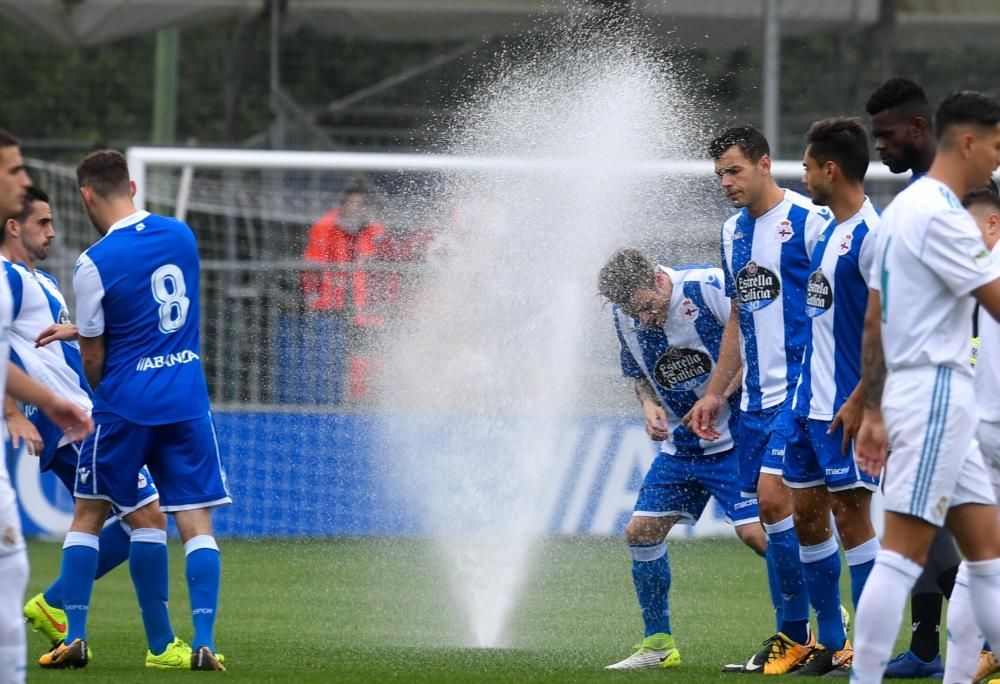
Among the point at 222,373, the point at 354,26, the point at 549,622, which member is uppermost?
the point at 354,26

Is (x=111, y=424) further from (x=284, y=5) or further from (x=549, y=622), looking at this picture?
(x=284, y=5)

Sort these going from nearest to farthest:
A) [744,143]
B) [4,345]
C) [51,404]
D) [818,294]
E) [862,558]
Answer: [4,345] < [51,404] < [818,294] < [862,558] < [744,143]

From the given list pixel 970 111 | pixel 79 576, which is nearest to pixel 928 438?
pixel 970 111

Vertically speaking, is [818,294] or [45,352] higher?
[818,294]

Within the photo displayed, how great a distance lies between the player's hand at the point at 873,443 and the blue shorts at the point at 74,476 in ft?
11.1

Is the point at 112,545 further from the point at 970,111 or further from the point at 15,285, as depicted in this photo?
the point at 970,111

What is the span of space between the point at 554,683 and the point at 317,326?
7694 millimetres

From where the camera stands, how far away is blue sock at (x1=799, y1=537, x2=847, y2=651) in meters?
6.90

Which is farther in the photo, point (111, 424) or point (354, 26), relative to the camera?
point (354, 26)

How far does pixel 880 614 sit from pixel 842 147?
93.8 inches

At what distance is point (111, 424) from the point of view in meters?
6.86

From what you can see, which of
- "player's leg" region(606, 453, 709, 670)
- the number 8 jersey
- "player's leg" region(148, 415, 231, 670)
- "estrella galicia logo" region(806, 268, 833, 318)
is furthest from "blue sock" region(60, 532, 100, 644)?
"estrella galicia logo" region(806, 268, 833, 318)

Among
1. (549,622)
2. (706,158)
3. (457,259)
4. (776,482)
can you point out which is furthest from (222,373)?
(776,482)

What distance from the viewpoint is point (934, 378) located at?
4945 mm
